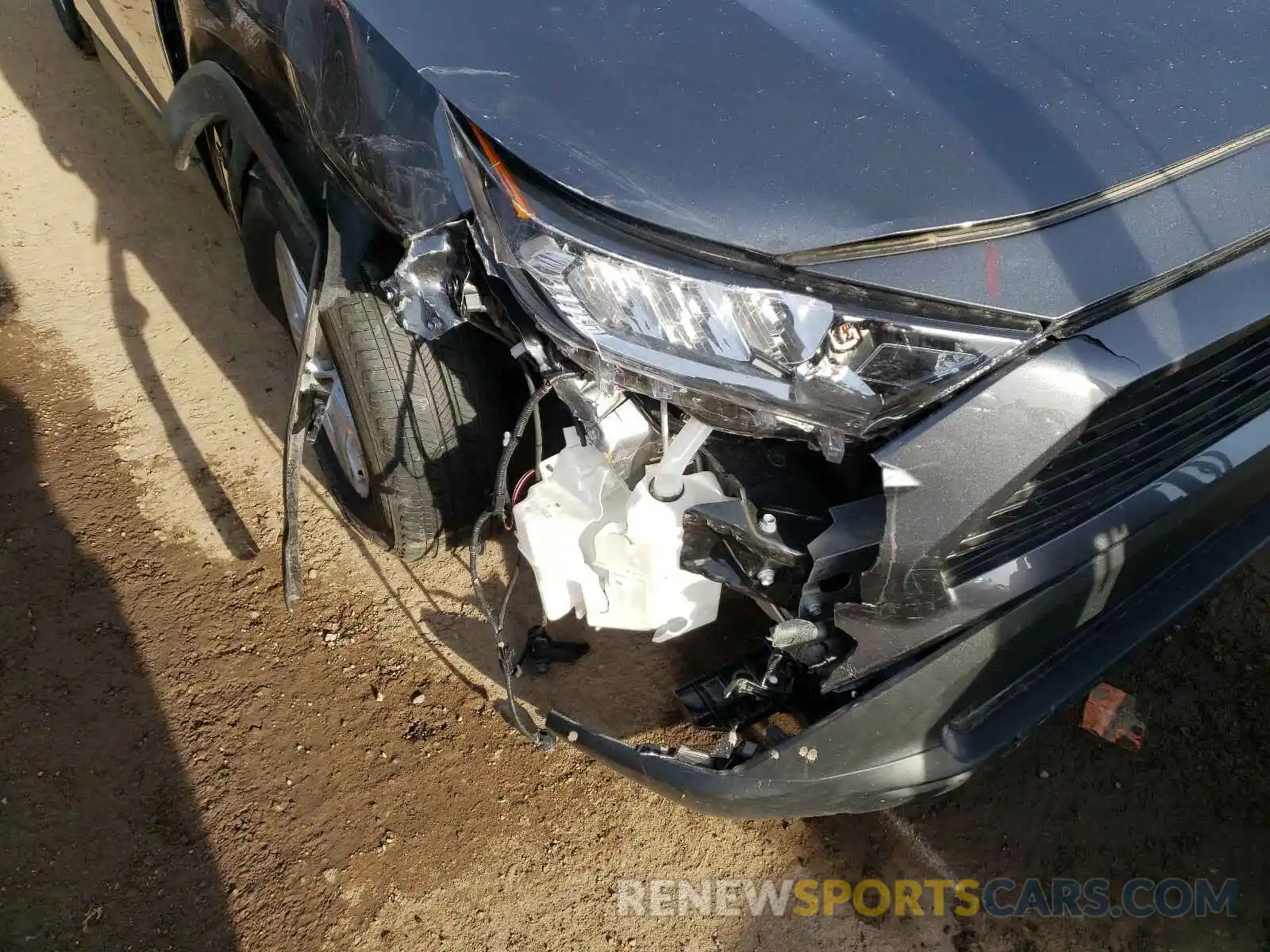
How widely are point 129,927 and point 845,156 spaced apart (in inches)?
88.6

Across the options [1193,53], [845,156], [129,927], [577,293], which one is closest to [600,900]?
[129,927]

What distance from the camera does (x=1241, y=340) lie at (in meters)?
1.63

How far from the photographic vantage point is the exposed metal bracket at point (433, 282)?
1803 millimetres

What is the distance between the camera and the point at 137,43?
10.3 feet

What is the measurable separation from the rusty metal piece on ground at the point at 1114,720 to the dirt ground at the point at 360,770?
49 mm

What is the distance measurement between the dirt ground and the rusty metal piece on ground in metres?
0.05

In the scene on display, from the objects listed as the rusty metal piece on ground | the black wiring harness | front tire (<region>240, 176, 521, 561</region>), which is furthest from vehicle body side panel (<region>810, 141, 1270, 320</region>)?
the rusty metal piece on ground

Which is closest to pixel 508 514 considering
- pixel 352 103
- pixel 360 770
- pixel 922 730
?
pixel 360 770

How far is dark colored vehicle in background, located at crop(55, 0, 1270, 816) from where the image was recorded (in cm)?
145

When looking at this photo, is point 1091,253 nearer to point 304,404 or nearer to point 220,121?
point 304,404

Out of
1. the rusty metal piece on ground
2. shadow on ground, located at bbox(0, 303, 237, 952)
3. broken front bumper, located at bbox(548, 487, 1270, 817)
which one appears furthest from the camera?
the rusty metal piece on ground

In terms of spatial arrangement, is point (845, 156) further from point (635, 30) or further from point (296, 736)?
point (296, 736)

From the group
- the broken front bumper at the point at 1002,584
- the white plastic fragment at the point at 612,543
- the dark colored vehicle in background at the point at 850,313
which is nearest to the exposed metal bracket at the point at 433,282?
the dark colored vehicle in background at the point at 850,313

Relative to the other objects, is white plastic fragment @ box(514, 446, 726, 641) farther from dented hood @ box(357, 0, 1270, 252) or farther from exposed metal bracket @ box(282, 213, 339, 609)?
exposed metal bracket @ box(282, 213, 339, 609)
